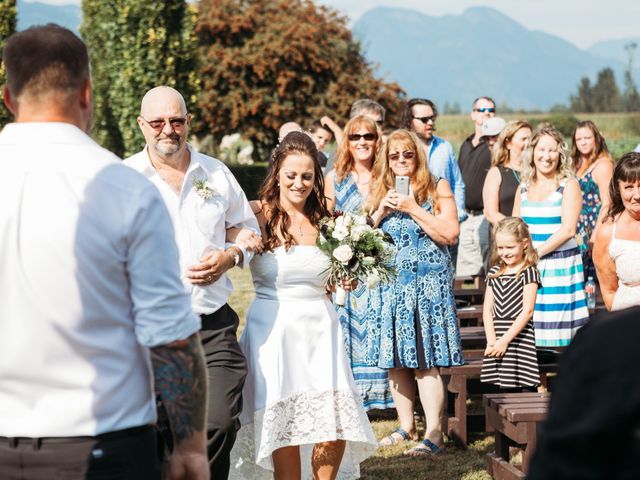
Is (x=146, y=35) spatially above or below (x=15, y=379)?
above

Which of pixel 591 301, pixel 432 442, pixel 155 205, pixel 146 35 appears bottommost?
pixel 432 442

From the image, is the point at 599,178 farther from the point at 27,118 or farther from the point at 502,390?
the point at 27,118

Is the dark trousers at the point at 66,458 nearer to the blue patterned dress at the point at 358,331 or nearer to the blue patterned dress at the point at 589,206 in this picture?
the blue patterned dress at the point at 358,331

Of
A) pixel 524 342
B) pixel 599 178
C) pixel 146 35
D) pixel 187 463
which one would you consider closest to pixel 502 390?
pixel 524 342

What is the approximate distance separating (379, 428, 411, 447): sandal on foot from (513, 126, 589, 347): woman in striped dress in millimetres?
1496

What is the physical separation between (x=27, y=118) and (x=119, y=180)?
35 cm

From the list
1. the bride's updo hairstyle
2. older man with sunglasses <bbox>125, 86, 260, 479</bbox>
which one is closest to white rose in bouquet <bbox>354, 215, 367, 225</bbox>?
the bride's updo hairstyle

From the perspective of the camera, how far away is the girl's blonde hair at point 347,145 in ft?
25.2

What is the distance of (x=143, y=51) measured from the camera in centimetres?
2211

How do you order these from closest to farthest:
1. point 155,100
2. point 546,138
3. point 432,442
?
point 155,100
point 432,442
point 546,138

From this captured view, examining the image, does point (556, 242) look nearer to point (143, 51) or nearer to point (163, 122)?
point (163, 122)

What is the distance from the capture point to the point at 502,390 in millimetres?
7441

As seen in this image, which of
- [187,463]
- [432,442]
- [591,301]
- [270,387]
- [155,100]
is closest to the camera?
[187,463]

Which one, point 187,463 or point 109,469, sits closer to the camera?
point 109,469
